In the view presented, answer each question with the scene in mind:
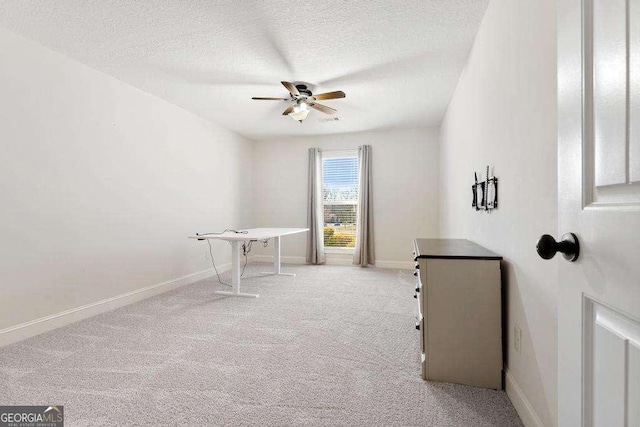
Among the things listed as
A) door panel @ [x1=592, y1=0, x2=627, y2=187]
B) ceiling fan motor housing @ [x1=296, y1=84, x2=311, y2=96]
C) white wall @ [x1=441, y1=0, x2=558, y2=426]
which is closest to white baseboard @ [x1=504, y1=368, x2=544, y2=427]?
white wall @ [x1=441, y1=0, x2=558, y2=426]

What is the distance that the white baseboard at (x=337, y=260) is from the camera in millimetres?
5384

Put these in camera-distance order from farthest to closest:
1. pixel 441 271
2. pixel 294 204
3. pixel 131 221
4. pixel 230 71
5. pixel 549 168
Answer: pixel 294 204
pixel 131 221
pixel 230 71
pixel 441 271
pixel 549 168

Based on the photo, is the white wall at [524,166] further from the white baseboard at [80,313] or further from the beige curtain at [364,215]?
the white baseboard at [80,313]

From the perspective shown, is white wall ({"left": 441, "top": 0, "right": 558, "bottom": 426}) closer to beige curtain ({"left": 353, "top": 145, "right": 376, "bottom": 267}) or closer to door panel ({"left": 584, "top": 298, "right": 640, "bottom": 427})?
door panel ({"left": 584, "top": 298, "right": 640, "bottom": 427})

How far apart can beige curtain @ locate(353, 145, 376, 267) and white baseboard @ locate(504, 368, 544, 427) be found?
12.2 feet

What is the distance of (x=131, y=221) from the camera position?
3.49 metres

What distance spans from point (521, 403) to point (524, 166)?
3.76 feet

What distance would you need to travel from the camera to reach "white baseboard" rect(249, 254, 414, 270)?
5.38 meters

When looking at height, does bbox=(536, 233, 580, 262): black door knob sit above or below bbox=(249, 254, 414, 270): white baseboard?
above

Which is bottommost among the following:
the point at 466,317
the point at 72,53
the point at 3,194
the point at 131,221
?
the point at 466,317

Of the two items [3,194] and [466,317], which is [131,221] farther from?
[466,317]

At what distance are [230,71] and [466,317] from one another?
9.84ft

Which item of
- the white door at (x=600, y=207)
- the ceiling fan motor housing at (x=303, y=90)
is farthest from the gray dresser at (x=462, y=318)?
the ceiling fan motor housing at (x=303, y=90)

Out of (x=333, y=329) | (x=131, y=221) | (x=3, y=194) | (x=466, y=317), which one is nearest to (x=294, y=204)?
(x=131, y=221)
